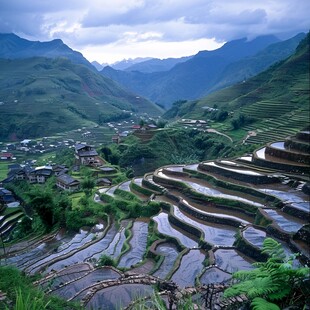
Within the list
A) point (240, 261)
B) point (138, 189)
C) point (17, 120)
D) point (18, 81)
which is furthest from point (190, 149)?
point (18, 81)

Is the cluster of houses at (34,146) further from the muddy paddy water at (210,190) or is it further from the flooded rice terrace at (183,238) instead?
the muddy paddy water at (210,190)

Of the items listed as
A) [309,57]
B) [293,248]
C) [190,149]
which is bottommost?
[190,149]

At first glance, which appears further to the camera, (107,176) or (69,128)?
(69,128)

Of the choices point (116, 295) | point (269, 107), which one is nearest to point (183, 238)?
point (116, 295)

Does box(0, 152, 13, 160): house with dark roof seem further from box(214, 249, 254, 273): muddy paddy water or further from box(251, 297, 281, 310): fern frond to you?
box(251, 297, 281, 310): fern frond

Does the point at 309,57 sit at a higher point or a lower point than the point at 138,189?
higher

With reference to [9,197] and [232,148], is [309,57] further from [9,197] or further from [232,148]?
[9,197]

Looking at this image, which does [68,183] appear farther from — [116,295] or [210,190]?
[116,295]
